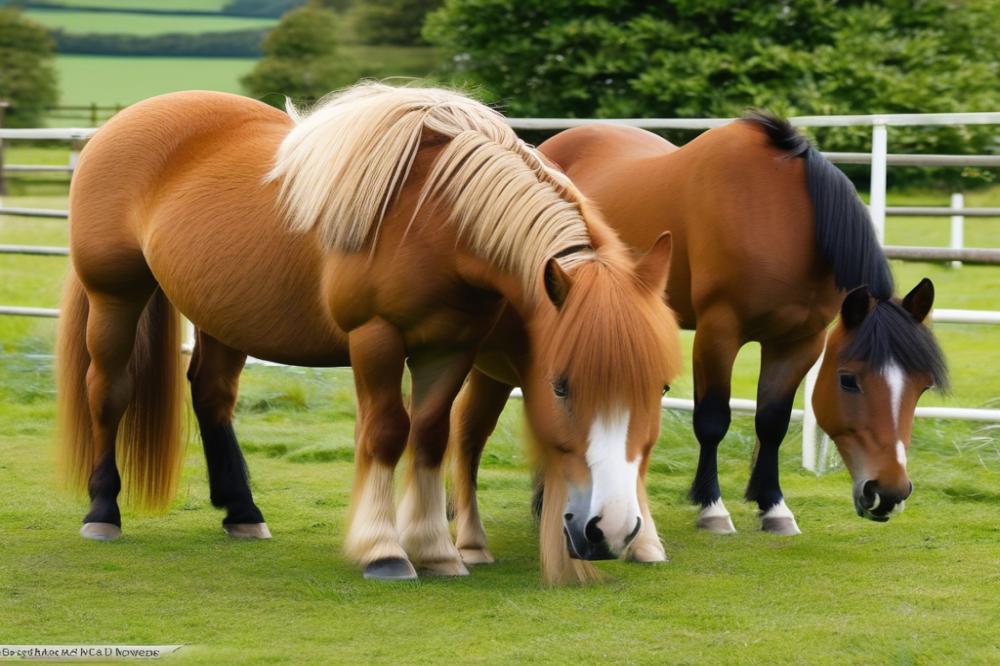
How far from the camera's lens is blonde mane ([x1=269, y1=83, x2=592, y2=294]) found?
3.67m

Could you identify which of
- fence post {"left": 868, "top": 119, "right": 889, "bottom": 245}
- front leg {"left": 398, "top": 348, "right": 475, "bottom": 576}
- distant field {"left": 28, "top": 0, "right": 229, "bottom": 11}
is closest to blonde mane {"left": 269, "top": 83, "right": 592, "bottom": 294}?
front leg {"left": 398, "top": 348, "right": 475, "bottom": 576}

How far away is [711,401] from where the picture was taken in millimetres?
4930

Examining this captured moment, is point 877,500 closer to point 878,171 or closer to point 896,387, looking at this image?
point 896,387

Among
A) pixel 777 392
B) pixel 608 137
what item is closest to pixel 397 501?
pixel 777 392

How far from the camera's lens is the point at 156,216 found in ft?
14.8

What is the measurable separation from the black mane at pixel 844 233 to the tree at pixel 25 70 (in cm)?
2603

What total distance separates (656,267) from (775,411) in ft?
5.10

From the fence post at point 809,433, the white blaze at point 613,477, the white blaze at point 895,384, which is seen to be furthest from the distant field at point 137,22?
the white blaze at point 613,477

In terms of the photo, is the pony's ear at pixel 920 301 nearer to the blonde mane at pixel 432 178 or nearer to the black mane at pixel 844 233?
the black mane at pixel 844 233

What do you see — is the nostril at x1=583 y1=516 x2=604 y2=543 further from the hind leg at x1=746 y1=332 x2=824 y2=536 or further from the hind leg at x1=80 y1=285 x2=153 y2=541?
the hind leg at x1=80 y1=285 x2=153 y2=541

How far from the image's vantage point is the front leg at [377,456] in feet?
12.8

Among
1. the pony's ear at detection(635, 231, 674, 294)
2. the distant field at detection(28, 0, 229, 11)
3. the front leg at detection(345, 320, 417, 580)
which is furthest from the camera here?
the distant field at detection(28, 0, 229, 11)

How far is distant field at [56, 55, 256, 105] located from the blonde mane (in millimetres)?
26607

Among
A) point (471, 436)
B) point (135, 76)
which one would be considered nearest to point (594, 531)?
point (471, 436)
